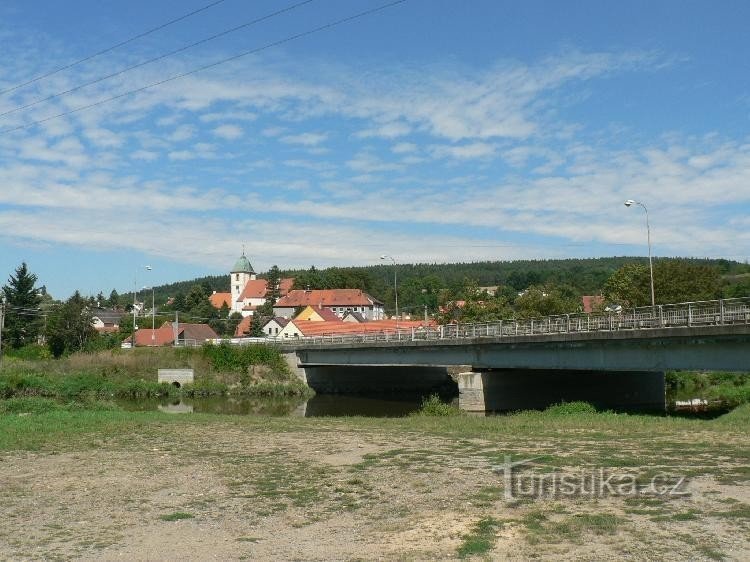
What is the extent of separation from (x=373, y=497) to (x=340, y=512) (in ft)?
3.88

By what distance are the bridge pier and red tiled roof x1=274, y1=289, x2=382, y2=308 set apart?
417 feet

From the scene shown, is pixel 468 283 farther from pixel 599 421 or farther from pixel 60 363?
pixel 599 421

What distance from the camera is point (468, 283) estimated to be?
85375mm

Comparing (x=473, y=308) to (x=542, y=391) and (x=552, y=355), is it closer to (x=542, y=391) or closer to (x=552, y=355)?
(x=542, y=391)

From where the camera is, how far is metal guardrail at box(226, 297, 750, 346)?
1244 inches

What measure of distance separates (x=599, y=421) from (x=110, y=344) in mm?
74635

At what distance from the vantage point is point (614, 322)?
37.8 metres

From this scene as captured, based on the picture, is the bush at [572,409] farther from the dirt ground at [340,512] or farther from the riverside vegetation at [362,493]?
the dirt ground at [340,512]

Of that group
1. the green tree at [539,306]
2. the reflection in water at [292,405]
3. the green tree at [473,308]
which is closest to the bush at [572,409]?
the reflection in water at [292,405]

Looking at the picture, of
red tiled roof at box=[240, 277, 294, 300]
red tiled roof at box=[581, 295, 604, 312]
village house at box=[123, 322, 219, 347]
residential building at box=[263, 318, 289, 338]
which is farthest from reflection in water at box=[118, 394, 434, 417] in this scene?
red tiled roof at box=[240, 277, 294, 300]

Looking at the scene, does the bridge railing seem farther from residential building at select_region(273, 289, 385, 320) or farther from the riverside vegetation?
residential building at select_region(273, 289, 385, 320)

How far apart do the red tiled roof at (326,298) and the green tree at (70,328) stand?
264ft

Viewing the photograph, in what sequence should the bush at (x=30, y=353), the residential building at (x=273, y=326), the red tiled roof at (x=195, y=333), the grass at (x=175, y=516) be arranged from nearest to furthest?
the grass at (x=175, y=516) < the bush at (x=30, y=353) < the red tiled roof at (x=195, y=333) < the residential building at (x=273, y=326)

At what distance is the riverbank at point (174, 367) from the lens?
6203 cm
